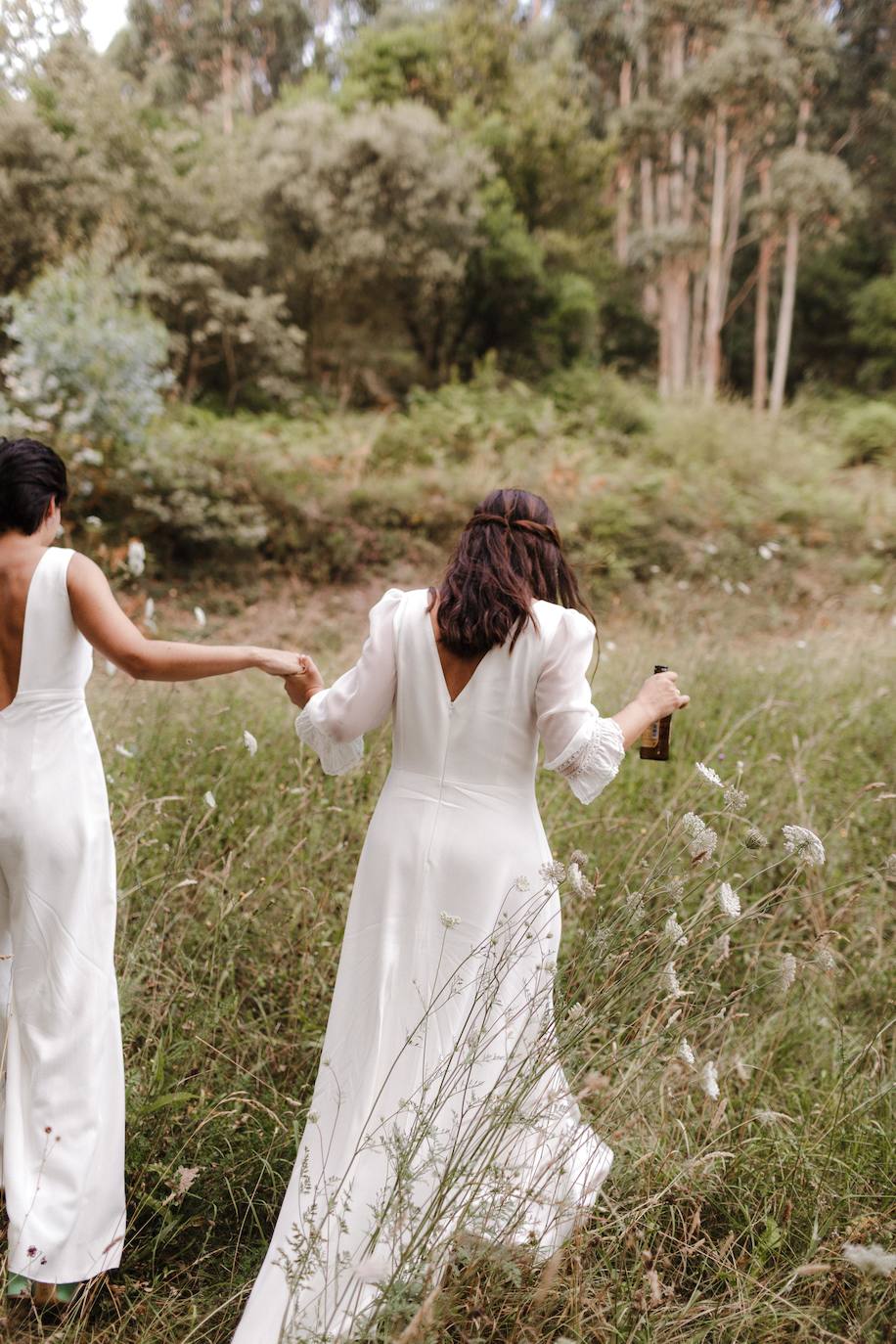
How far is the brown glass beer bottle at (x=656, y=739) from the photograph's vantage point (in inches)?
102

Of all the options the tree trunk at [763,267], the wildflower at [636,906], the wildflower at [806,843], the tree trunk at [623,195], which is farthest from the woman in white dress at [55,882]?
the tree trunk at [623,195]

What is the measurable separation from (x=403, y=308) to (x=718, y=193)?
746 centimetres

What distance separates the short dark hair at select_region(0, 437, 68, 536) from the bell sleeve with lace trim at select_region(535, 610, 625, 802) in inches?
48.3

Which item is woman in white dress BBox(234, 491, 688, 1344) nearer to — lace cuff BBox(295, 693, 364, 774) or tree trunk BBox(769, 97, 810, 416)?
lace cuff BBox(295, 693, 364, 774)

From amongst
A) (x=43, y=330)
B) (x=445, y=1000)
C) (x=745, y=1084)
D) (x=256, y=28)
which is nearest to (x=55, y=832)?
(x=445, y=1000)

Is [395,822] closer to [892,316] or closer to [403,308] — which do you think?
[403,308]

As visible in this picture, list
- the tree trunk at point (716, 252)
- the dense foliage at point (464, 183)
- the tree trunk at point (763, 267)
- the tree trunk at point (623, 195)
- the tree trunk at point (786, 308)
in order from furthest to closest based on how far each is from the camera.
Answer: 1. the tree trunk at point (623, 195)
2. the tree trunk at point (763, 267)
3. the tree trunk at point (786, 308)
4. the tree trunk at point (716, 252)
5. the dense foliage at point (464, 183)

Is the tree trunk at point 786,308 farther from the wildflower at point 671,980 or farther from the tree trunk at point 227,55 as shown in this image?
the wildflower at point 671,980

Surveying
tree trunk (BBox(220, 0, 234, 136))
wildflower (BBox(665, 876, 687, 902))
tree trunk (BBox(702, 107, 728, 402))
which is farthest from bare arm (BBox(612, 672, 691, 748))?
tree trunk (BBox(220, 0, 234, 136))

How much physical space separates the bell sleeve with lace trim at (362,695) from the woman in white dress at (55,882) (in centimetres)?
24

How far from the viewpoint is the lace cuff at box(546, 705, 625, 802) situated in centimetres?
238

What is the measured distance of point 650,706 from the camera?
2529 millimetres

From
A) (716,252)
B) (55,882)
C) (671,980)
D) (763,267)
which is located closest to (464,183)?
(716,252)

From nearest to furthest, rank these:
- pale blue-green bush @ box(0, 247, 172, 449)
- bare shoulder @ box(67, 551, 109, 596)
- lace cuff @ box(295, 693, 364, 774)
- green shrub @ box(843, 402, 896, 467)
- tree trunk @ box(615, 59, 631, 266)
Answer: bare shoulder @ box(67, 551, 109, 596), lace cuff @ box(295, 693, 364, 774), pale blue-green bush @ box(0, 247, 172, 449), green shrub @ box(843, 402, 896, 467), tree trunk @ box(615, 59, 631, 266)
